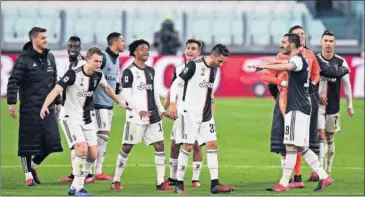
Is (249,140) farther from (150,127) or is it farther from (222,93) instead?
(222,93)

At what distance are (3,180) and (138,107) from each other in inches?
93.4

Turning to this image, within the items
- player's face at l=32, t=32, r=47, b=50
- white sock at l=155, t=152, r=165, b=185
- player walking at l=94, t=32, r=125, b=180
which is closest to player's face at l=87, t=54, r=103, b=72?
player's face at l=32, t=32, r=47, b=50

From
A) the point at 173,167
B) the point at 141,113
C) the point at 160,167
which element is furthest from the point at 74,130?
the point at 173,167

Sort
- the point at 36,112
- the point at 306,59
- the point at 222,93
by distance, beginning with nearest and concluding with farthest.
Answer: the point at 306,59
the point at 36,112
the point at 222,93

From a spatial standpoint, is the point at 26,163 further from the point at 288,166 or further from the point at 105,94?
the point at 288,166

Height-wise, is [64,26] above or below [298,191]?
above

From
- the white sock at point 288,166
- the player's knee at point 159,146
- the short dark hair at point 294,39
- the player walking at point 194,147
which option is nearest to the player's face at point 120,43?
the player walking at point 194,147

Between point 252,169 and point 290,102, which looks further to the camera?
point 252,169

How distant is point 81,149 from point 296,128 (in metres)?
2.72

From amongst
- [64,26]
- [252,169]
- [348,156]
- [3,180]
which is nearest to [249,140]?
[348,156]

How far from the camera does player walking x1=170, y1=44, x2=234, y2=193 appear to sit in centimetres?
1420

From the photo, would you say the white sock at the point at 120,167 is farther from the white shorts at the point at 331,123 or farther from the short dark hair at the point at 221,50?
the white shorts at the point at 331,123

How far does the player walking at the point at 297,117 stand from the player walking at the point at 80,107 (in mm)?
2422

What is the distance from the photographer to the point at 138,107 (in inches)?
583
